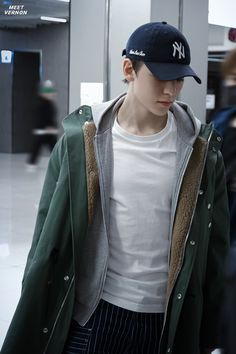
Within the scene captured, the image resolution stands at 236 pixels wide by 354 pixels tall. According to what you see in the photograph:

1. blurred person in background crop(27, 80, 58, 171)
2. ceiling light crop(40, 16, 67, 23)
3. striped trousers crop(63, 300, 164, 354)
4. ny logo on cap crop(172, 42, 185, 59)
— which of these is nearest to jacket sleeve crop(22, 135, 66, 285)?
striped trousers crop(63, 300, 164, 354)

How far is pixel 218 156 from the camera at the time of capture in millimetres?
2148

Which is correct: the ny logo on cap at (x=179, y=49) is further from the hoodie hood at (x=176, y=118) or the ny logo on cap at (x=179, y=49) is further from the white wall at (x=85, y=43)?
the white wall at (x=85, y=43)

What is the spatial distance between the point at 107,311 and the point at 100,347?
103mm

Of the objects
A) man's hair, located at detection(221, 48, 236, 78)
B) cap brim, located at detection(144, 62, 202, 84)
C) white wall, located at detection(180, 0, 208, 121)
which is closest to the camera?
man's hair, located at detection(221, 48, 236, 78)

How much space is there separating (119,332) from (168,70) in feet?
2.38

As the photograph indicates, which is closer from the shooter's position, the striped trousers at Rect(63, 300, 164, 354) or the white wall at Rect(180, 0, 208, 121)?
the striped trousers at Rect(63, 300, 164, 354)

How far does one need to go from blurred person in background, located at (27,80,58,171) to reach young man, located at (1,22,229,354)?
49.7ft

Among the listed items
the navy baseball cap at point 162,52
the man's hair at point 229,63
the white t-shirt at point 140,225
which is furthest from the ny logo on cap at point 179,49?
the man's hair at point 229,63

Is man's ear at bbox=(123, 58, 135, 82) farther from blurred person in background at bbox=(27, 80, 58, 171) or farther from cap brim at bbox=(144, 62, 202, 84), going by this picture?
blurred person in background at bbox=(27, 80, 58, 171)

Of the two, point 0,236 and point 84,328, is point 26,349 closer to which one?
point 84,328

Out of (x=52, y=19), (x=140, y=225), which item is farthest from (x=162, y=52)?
(x=52, y=19)

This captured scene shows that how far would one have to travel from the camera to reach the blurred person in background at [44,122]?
19.7m

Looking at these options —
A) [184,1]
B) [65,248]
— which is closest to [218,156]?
[65,248]

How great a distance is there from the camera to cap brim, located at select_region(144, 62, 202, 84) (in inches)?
77.2
